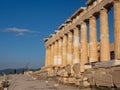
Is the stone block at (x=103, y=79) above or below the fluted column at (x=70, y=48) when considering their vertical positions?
below

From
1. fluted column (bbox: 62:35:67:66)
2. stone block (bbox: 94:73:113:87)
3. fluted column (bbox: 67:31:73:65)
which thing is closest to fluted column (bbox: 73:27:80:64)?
fluted column (bbox: 67:31:73:65)

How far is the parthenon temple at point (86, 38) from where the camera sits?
1859 cm

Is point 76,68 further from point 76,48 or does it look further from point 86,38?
point 76,48

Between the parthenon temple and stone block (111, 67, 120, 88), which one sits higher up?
the parthenon temple

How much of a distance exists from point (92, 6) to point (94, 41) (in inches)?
148

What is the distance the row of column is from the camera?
18.6 m

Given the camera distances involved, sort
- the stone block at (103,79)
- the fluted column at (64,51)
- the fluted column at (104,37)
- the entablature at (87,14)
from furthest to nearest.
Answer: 1. the fluted column at (64,51)
2. the entablature at (87,14)
3. the fluted column at (104,37)
4. the stone block at (103,79)

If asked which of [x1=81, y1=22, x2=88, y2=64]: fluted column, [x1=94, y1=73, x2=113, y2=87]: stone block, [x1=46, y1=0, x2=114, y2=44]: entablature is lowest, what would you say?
[x1=94, y1=73, x2=113, y2=87]: stone block

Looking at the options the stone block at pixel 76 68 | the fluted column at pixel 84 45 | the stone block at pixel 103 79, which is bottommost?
the stone block at pixel 103 79

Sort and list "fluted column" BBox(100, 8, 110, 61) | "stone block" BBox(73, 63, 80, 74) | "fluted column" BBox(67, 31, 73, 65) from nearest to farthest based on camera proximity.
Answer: "stone block" BBox(73, 63, 80, 74) → "fluted column" BBox(100, 8, 110, 61) → "fluted column" BBox(67, 31, 73, 65)

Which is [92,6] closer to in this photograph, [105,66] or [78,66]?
[78,66]

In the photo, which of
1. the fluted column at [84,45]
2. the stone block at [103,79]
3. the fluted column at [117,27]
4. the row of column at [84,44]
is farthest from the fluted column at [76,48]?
the stone block at [103,79]

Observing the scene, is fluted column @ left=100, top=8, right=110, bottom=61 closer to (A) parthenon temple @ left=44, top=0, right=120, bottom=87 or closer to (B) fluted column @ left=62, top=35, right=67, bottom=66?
(A) parthenon temple @ left=44, top=0, right=120, bottom=87

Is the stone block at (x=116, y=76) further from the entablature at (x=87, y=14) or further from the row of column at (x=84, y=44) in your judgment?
the entablature at (x=87, y=14)
